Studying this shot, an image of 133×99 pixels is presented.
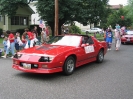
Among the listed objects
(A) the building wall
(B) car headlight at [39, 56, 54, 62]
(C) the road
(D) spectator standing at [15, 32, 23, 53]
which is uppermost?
(A) the building wall

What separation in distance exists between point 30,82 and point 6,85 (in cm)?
69

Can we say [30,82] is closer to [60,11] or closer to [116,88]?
[116,88]

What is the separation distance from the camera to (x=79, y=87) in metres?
5.64

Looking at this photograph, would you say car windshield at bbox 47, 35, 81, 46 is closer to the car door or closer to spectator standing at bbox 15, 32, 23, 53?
the car door

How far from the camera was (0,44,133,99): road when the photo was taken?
4965mm

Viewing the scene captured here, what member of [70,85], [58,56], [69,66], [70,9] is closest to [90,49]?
[69,66]

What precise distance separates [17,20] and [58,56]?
28.5m

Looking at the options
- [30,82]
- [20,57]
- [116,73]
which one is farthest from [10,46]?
[116,73]

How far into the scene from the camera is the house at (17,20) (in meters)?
31.7

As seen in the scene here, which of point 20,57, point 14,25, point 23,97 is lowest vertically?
point 23,97

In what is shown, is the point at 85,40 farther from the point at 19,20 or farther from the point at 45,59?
the point at 19,20

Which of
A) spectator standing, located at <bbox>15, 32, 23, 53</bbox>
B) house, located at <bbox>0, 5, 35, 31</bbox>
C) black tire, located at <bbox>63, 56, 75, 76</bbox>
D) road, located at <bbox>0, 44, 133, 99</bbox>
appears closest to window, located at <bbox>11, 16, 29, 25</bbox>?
house, located at <bbox>0, 5, 35, 31</bbox>

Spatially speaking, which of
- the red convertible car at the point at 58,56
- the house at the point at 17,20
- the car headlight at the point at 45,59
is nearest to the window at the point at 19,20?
the house at the point at 17,20

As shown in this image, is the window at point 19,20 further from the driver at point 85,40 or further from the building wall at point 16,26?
the driver at point 85,40
